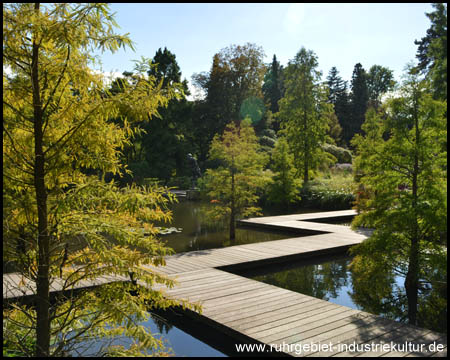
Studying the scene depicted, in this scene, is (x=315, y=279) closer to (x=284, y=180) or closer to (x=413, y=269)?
(x=413, y=269)

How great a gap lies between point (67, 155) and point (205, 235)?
9945 mm

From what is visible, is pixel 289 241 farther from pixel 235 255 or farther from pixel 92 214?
pixel 92 214

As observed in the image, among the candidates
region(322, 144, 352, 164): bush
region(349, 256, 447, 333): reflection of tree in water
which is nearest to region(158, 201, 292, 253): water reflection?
region(349, 256, 447, 333): reflection of tree in water

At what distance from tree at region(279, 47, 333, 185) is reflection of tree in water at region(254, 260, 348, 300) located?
14386mm

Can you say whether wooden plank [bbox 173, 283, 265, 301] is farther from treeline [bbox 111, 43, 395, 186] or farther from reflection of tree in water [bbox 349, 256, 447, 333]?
treeline [bbox 111, 43, 395, 186]

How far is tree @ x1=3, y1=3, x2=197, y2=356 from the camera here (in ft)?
9.88

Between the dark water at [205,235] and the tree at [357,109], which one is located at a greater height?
the tree at [357,109]

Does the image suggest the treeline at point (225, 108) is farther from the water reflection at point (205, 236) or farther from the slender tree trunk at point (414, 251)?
the slender tree trunk at point (414, 251)

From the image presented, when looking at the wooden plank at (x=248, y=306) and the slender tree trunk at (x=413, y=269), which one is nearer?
the wooden plank at (x=248, y=306)

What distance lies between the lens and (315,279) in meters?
8.23

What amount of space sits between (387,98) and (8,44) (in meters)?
5.71

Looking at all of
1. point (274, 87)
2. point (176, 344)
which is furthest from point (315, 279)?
point (274, 87)

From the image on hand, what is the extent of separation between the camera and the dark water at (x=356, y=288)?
20.8 ft

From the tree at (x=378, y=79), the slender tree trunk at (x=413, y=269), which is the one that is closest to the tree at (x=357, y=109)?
the tree at (x=378, y=79)
